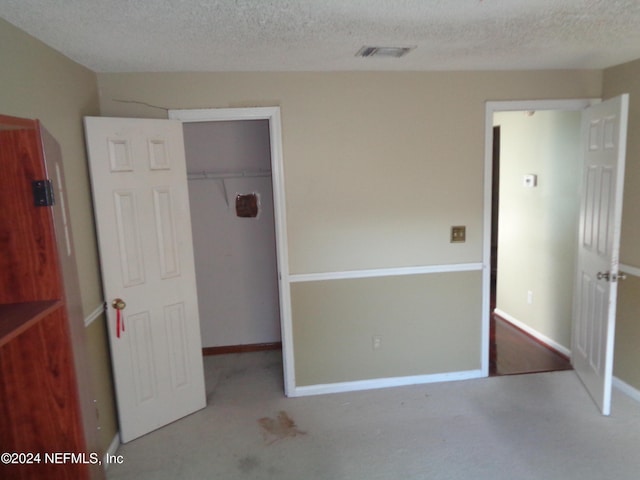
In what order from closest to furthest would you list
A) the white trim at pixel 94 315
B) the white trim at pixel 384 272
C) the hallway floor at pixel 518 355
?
the white trim at pixel 94 315, the white trim at pixel 384 272, the hallway floor at pixel 518 355

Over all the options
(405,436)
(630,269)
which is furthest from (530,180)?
(405,436)

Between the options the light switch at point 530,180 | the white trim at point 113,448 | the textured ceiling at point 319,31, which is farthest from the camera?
the light switch at point 530,180

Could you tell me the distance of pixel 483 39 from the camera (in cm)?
229

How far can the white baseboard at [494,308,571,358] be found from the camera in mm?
3707

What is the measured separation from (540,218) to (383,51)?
2379mm

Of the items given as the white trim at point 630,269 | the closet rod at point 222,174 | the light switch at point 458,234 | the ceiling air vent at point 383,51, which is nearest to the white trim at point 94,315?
the closet rod at point 222,174

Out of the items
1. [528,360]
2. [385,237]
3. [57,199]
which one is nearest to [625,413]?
[528,360]

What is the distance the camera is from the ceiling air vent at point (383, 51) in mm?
2424

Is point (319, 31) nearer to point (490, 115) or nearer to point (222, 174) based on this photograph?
point (490, 115)

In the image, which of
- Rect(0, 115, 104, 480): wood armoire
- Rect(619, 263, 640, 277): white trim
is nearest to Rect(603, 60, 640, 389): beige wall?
Rect(619, 263, 640, 277): white trim

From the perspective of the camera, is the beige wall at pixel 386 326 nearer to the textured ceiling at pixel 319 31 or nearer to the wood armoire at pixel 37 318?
the textured ceiling at pixel 319 31

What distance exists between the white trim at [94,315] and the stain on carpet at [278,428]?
1242mm

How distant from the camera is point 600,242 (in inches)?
110

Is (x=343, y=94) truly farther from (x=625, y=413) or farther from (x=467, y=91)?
(x=625, y=413)
